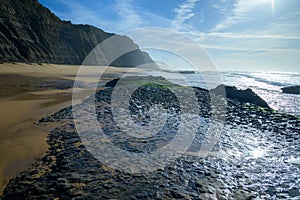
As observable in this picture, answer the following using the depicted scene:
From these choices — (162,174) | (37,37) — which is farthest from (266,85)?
(37,37)

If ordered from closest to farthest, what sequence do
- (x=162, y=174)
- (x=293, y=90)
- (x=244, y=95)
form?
(x=162, y=174) → (x=244, y=95) → (x=293, y=90)

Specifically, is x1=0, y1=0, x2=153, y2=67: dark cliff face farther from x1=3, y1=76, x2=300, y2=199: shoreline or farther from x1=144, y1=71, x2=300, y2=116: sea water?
x1=3, y1=76, x2=300, y2=199: shoreline

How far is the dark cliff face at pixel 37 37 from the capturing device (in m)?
38.9

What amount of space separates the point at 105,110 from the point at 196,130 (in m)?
5.22

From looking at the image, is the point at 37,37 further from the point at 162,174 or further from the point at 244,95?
the point at 162,174

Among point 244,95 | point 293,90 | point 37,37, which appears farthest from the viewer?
point 37,37

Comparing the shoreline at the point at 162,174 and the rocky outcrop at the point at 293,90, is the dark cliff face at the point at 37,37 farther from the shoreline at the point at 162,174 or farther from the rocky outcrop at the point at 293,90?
the rocky outcrop at the point at 293,90

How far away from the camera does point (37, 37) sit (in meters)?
48.4

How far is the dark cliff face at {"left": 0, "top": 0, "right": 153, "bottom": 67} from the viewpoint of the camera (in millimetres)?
38938

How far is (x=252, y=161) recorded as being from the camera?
6012 mm

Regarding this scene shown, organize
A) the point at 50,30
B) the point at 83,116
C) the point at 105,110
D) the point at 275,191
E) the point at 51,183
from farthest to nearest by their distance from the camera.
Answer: the point at 50,30, the point at 105,110, the point at 83,116, the point at 275,191, the point at 51,183

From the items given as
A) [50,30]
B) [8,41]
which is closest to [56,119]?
[8,41]

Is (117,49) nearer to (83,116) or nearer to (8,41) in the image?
(8,41)

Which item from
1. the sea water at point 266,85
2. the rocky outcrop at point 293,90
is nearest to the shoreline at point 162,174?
the sea water at point 266,85
